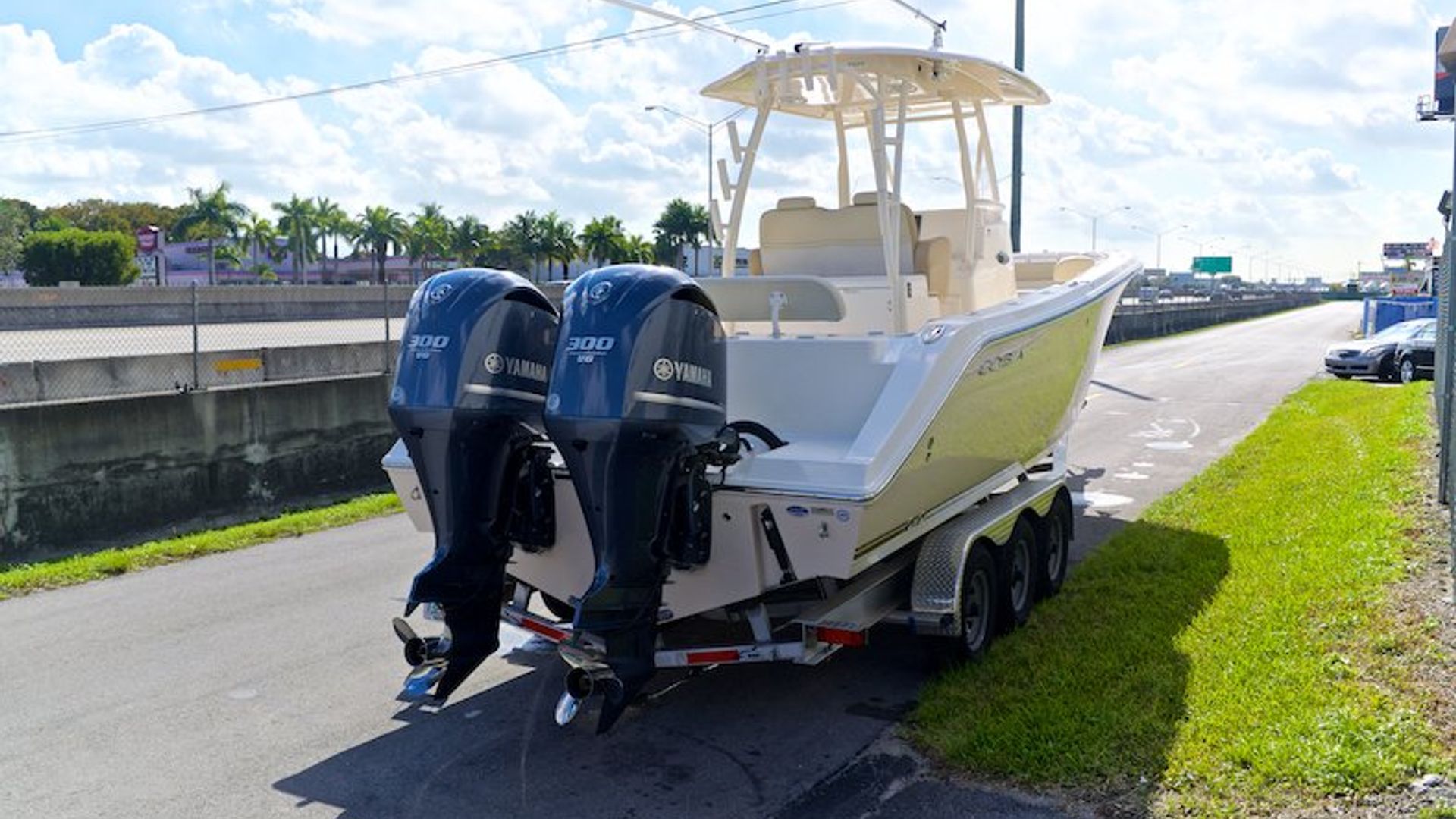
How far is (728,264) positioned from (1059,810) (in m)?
4.42

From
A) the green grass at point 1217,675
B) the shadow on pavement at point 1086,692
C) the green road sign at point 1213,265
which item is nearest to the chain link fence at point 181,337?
the shadow on pavement at point 1086,692

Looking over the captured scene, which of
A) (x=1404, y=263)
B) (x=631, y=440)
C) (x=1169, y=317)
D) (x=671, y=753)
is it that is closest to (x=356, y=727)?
(x=671, y=753)

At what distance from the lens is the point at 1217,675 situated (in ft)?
19.4

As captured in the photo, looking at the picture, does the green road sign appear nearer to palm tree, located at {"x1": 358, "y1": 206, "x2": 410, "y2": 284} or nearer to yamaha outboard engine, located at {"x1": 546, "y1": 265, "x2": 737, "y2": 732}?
palm tree, located at {"x1": 358, "y1": 206, "x2": 410, "y2": 284}

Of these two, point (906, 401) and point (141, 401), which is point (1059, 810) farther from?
point (141, 401)

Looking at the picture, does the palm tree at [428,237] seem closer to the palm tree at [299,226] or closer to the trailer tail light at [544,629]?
the palm tree at [299,226]

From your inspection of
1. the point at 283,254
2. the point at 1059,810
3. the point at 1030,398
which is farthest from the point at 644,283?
the point at 283,254

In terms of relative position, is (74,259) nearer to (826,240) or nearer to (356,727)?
(826,240)

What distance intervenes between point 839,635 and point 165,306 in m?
28.0

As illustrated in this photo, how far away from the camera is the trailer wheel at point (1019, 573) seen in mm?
6754

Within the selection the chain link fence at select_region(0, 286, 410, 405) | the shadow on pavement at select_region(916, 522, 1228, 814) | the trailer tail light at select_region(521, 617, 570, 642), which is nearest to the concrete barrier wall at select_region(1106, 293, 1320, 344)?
the chain link fence at select_region(0, 286, 410, 405)

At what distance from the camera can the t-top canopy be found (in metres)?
7.18

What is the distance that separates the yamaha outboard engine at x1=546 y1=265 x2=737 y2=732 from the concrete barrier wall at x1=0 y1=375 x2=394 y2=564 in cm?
619

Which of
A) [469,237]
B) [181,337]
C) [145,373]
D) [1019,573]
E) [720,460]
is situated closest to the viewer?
[720,460]
